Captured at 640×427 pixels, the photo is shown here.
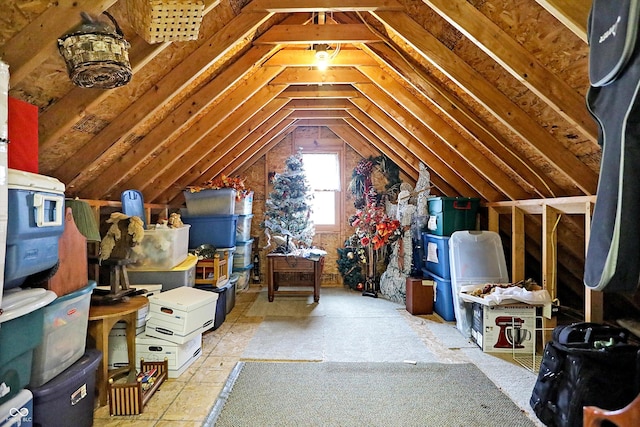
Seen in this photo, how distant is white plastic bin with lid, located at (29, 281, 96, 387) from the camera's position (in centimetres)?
161

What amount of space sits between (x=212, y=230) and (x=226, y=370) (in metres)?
2.06

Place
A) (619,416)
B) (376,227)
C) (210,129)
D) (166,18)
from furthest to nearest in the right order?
(376,227)
(210,129)
(166,18)
(619,416)

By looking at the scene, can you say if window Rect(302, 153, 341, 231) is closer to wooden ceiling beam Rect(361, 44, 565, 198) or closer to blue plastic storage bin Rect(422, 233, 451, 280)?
blue plastic storage bin Rect(422, 233, 451, 280)

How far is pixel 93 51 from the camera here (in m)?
1.51

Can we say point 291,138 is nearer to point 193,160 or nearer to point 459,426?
point 193,160

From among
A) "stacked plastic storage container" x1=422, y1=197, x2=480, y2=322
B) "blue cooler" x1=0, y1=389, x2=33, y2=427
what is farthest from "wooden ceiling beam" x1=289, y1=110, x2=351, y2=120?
"blue cooler" x1=0, y1=389, x2=33, y2=427

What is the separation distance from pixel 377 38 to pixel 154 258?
2.81 metres

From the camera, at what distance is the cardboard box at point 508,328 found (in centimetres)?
298

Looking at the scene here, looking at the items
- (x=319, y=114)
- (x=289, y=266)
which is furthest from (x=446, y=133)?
(x=289, y=266)

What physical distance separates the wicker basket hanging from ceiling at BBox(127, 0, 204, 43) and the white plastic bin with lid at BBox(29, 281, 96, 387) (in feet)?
4.61

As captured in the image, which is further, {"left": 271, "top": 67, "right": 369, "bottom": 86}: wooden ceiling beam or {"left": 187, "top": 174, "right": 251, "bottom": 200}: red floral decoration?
{"left": 187, "top": 174, "right": 251, "bottom": 200}: red floral decoration

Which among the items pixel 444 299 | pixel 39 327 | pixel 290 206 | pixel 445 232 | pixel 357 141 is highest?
pixel 357 141

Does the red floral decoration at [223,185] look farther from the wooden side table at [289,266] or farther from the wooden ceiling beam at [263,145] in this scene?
the wooden side table at [289,266]

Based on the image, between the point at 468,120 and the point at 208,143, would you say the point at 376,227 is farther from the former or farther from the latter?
the point at 208,143
